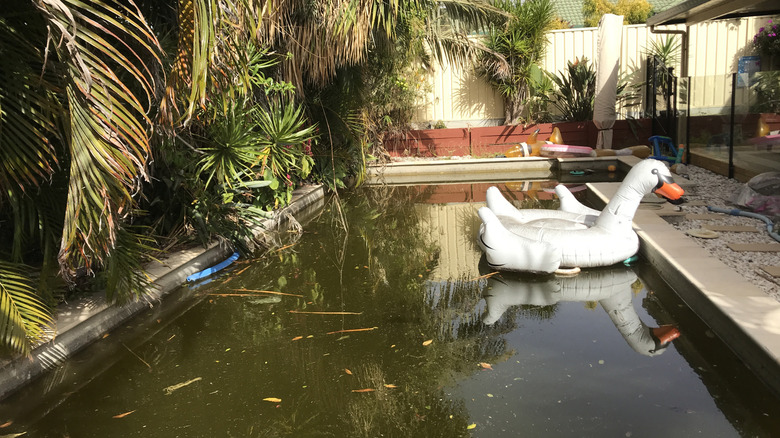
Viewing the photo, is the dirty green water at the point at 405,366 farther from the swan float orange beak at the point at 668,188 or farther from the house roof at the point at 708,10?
the house roof at the point at 708,10

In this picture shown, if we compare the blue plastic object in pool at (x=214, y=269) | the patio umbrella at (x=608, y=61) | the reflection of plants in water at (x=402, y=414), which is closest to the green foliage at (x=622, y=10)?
the patio umbrella at (x=608, y=61)

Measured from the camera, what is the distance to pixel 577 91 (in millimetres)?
13883

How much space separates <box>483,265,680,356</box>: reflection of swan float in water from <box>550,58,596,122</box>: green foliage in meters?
8.58

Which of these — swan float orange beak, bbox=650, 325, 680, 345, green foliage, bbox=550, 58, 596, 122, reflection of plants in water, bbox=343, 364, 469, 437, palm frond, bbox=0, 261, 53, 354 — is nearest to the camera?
reflection of plants in water, bbox=343, 364, 469, 437

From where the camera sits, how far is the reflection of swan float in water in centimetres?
443

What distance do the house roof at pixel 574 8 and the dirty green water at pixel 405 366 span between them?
30.0 m

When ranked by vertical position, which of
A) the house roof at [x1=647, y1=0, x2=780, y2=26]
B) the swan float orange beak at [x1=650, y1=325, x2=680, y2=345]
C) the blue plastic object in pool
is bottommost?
the swan float orange beak at [x1=650, y1=325, x2=680, y2=345]

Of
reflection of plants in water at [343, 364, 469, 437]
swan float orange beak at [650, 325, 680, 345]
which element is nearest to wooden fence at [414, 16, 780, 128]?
swan float orange beak at [650, 325, 680, 345]

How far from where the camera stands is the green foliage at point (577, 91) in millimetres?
13773

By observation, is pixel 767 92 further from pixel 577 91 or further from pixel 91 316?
pixel 91 316

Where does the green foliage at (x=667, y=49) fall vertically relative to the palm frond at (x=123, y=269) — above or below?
above

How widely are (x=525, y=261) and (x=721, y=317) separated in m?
1.79

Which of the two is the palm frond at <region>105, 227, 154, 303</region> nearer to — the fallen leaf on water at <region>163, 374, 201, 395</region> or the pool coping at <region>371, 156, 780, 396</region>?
the fallen leaf on water at <region>163, 374, 201, 395</region>

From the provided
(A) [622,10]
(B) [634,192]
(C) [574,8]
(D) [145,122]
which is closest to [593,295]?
(B) [634,192]
